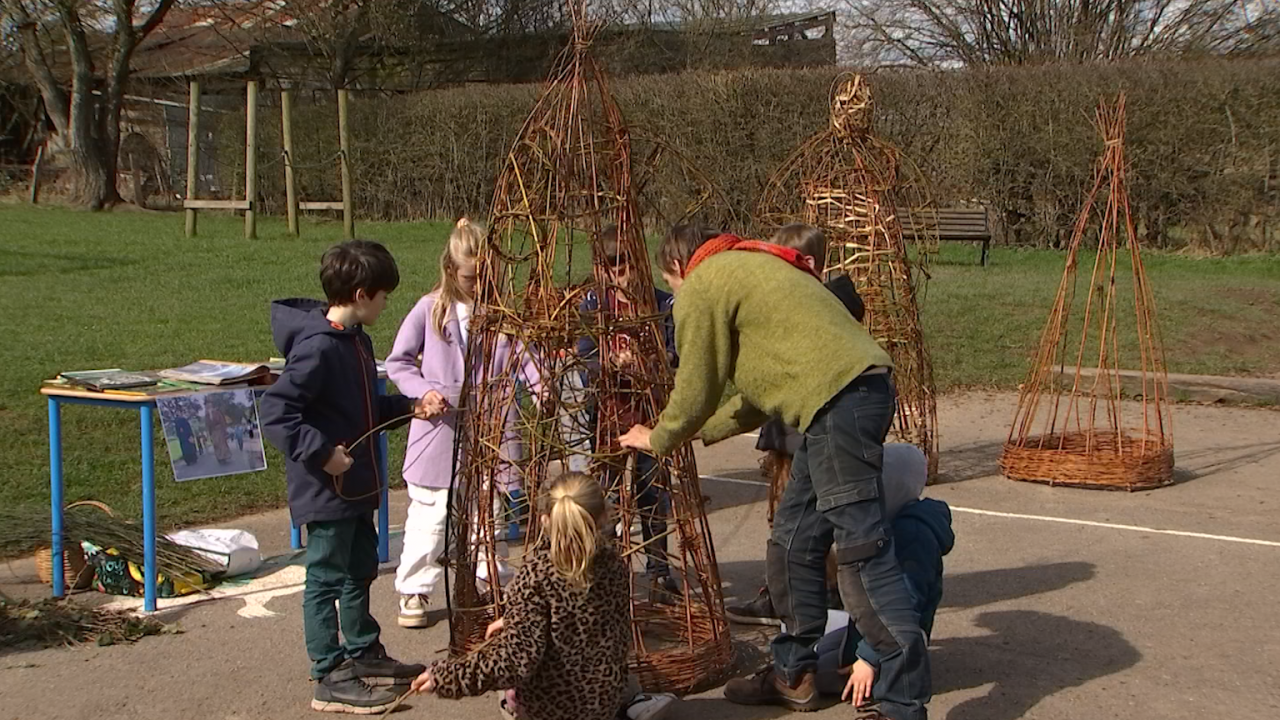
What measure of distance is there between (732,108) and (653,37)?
44.4ft

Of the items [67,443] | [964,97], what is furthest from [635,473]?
[964,97]

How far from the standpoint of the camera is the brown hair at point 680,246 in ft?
14.9

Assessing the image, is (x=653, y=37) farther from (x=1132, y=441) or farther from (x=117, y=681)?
(x=117, y=681)

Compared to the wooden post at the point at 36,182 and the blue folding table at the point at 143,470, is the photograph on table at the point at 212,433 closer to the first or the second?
the blue folding table at the point at 143,470

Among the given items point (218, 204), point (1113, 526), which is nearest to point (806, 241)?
point (1113, 526)

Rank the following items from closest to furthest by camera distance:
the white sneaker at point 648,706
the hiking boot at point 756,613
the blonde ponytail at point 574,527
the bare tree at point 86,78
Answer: the blonde ponytail at point 574,527
the white sneaker at point 648,706
the hiking boot at point 756,613
the bare tree at point 86,78

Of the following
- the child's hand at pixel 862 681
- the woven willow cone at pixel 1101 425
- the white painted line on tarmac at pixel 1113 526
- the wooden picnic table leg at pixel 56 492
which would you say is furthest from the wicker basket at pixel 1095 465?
the wooden picnic table leg at pixel 56 492

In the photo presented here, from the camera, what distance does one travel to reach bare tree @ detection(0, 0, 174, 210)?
26.6 m

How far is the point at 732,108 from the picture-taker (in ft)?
63.8

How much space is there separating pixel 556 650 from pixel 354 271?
1491 millimetres

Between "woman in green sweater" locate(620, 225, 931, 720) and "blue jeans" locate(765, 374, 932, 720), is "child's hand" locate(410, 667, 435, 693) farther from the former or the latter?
"blue jeans" locate(765, 374, 932, 720)

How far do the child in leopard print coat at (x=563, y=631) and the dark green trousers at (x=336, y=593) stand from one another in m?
0.83

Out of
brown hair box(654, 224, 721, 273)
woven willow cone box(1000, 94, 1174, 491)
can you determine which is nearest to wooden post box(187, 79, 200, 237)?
woven willow cone box(1000, 94, 1174, 491)

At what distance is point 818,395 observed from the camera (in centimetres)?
390
